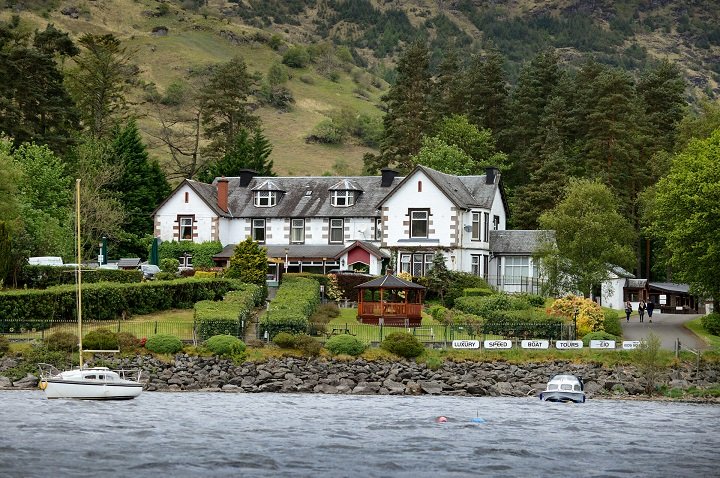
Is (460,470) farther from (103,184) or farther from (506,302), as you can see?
(103,184)

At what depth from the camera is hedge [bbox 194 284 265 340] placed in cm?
6912

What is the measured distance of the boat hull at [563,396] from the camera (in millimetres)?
60750

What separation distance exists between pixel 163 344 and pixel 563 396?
2156 centimetres

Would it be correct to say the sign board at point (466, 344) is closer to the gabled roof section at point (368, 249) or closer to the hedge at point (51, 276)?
the gabled roof section at point (368, 249)

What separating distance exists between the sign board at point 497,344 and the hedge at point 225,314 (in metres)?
13.9

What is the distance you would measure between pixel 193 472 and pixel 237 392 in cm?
2570

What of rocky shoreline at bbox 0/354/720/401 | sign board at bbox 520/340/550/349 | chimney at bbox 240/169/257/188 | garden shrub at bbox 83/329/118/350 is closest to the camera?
rocky shoreline at bbox 0/354/720/401

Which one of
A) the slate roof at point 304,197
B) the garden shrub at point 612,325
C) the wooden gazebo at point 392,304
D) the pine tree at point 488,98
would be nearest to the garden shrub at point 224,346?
the wooden gazebo at point 392,304

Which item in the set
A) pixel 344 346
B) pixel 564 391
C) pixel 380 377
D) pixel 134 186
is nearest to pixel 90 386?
pixel 344 346

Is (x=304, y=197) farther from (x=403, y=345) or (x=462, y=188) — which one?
(x=403, y=345)

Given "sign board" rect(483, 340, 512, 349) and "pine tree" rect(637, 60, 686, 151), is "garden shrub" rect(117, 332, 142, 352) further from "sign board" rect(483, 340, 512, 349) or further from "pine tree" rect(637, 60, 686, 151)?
"pine tree" rect(637, 60, 686, 151)

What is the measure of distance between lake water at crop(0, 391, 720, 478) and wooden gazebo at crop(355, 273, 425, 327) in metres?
17.2

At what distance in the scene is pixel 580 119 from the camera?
114 metres

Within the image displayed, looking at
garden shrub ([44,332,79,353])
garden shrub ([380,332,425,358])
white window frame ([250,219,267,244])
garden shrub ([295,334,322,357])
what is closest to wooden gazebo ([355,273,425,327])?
garden shrub ([380,332,425,358])
